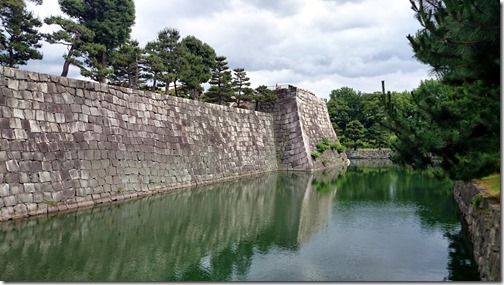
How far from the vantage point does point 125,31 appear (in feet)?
61.0

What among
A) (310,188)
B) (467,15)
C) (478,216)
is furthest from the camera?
(310,188)

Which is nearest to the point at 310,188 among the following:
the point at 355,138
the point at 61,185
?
the point at 61,185

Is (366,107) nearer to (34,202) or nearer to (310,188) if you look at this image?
(310,188)

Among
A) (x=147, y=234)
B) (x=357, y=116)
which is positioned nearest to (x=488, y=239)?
(x=147, y=234)

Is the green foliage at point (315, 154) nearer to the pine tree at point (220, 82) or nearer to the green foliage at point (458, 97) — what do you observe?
the pine tree at point (220, 82)

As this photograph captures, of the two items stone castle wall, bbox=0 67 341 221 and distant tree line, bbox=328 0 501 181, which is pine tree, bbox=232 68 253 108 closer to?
stone castle wall, bbox=0 67 341 221

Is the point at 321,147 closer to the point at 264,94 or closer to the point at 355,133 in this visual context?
the point at 264,94

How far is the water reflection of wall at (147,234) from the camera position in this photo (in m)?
5.14

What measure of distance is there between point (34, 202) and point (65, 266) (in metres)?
3.31

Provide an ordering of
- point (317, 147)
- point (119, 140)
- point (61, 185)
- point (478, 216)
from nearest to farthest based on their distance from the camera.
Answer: point (478, 216) → point (61, 185) → point (119, 140) → point (317, 147)

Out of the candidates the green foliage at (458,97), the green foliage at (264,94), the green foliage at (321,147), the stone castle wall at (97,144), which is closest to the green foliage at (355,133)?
the green foliage at (321,147)

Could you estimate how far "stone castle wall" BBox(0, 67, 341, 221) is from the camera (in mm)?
7855

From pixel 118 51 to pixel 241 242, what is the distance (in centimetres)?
1448

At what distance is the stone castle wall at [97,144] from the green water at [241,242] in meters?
0.64
